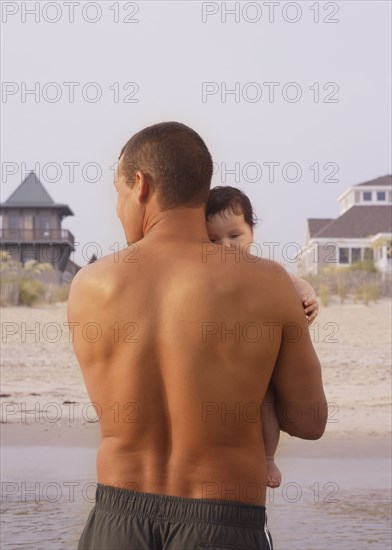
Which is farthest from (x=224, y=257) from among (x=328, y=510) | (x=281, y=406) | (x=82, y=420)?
(x=82, y=420)

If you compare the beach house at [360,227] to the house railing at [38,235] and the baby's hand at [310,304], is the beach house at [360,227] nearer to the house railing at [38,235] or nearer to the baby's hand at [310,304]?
the house railing at [38,235]

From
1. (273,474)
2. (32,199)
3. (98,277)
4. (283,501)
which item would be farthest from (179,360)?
(32,199)

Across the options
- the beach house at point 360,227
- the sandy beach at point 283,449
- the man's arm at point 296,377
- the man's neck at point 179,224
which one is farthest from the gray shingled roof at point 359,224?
the man's neck at point 179,224

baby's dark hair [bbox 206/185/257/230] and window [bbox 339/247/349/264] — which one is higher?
baby's dark hair [bbox 206/185/257/230]

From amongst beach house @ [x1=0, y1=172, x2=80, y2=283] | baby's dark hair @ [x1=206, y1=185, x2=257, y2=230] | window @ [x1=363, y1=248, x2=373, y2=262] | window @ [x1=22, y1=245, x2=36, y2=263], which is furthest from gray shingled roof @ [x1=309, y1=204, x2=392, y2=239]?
baby's dark hair @ [x1=206, y1=185, x2=257, y2=230]

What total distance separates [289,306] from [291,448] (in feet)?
34.0

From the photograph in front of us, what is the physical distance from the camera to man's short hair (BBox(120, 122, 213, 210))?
2.66 m

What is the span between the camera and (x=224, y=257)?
2.65 m

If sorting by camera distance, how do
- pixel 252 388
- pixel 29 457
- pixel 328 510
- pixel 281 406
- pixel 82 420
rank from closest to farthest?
pixel 252 388 < pixel 281 406 < pixel 328 510 < pixel 29 457 < pixel 82 420

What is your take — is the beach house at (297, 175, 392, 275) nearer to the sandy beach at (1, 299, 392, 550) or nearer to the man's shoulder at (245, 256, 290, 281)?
the sandy beach at (1, 299, 392, 550)

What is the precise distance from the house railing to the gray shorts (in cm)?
4867

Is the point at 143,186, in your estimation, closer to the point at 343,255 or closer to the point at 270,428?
the point at 270,428

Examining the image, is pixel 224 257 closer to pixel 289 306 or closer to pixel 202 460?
pixel 289 306

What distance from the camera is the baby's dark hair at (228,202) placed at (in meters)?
3.52
